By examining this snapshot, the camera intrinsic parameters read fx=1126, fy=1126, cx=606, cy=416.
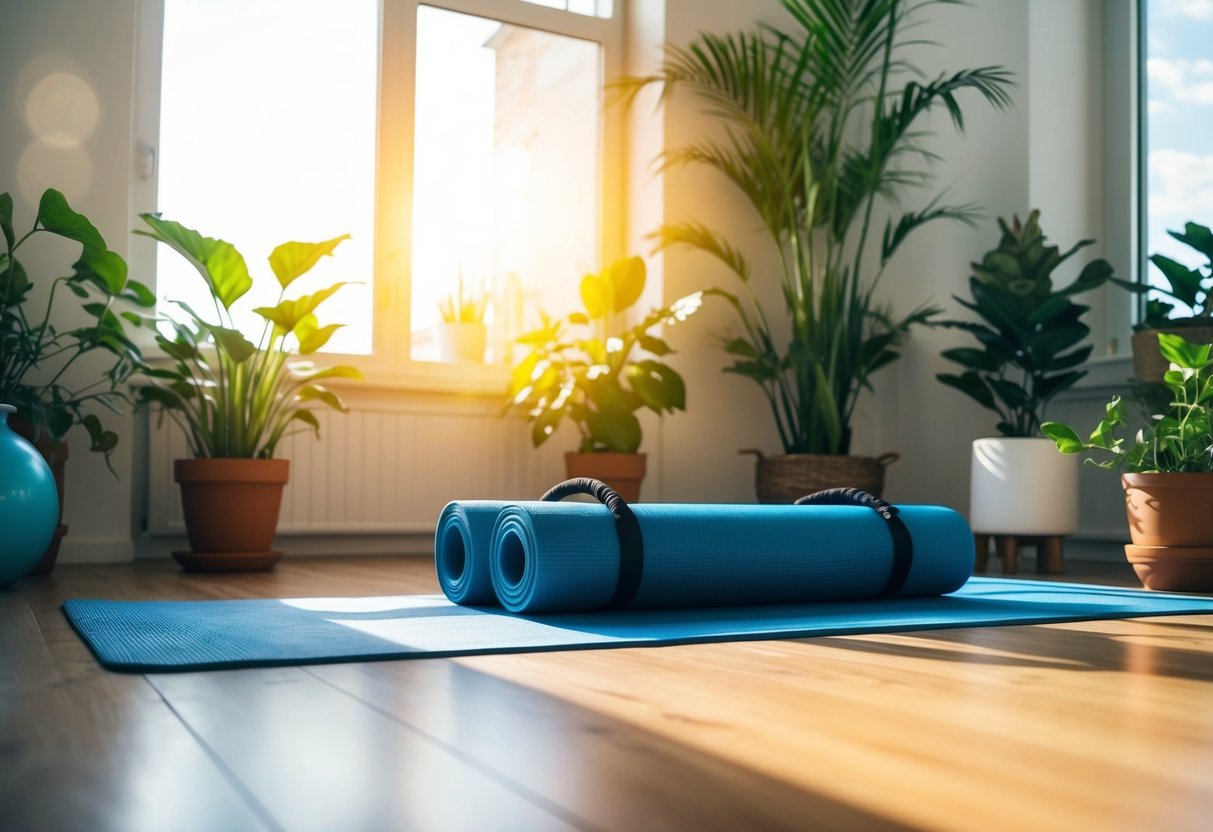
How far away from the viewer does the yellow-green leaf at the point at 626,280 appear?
392cm

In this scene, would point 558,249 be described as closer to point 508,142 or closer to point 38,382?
point 508,142

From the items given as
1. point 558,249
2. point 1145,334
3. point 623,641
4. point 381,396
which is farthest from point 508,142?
point 623,641

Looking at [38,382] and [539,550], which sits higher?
[38,382]

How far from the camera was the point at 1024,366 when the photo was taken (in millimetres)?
3395

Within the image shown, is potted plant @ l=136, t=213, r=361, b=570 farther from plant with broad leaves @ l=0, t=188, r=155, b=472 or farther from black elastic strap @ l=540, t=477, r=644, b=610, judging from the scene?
black elastic strap @ l=540, t=477, r=644, b=610

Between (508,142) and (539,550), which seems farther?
(508,142)

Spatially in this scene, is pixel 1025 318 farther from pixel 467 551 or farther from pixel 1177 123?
pixel 467 551

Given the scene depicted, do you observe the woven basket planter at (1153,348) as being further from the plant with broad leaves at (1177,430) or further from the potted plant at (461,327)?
the potted plant at (461,327)

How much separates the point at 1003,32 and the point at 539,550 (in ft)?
10.6

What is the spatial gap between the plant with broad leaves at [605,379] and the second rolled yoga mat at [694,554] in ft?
5.53

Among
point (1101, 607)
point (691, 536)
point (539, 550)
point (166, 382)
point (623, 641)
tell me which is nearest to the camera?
point (623, 641)

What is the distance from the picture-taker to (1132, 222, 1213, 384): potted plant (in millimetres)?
2891

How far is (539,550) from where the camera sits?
5.57 ft

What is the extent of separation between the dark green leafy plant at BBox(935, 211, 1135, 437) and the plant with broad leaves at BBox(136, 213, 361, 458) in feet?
6.27
